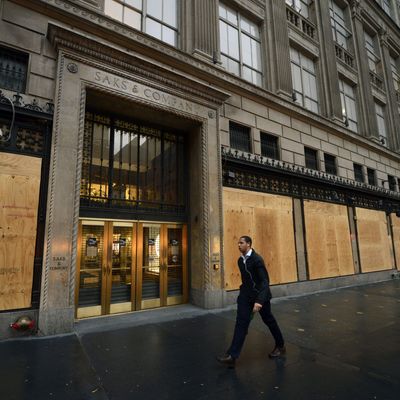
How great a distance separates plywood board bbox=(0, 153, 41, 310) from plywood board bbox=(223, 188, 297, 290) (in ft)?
18.3

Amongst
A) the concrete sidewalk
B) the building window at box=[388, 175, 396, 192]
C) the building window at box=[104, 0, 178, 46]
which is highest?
the building window at box=[104, 0, 178, 46]

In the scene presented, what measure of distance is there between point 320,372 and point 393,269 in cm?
1540

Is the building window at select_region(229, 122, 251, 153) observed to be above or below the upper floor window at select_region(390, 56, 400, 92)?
below

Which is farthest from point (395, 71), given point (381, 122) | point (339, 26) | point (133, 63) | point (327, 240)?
point (133, 63)

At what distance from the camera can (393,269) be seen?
1645 cm

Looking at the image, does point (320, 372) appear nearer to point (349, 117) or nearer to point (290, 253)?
point (290, 253)

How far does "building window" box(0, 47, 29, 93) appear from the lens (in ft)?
22.2

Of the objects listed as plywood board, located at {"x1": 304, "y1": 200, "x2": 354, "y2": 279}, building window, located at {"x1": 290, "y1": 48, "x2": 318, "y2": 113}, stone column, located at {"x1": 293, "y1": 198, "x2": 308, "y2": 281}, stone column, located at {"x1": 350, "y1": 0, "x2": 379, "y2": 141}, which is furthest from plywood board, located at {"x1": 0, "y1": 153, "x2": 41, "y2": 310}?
stone column, located at {"x1": 350, "y1": 0, "x2": 379, "y2": 141}

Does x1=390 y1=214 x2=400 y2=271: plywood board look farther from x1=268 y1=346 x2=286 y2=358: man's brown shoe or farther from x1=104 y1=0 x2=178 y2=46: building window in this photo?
x1=104 y1=0 x2=178 y2=46: building window

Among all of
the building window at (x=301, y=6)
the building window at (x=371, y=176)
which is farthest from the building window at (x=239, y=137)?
the building window at (x=371, y=176)

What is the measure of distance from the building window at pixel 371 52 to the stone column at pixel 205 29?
15.8 m

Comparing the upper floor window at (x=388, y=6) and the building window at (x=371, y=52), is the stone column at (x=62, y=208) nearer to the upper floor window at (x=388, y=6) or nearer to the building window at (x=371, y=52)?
the building window at (x=371, y=52)

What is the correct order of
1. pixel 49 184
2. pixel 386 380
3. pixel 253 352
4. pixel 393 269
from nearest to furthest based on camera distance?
pixel 386 380, pixel 253 352, pixel 49 184, pixel 393 269

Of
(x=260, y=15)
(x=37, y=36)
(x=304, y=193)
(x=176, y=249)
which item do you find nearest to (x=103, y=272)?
(x=176, y=249)
